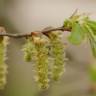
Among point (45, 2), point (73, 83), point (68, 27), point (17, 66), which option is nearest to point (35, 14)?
point (45, 2)

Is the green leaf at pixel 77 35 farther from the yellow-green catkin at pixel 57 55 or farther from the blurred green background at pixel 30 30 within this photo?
the blurred green background at pixel 30 30

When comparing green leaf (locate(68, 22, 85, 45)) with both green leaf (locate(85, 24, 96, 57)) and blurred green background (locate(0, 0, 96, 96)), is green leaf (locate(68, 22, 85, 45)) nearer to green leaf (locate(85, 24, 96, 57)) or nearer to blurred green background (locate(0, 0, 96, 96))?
green leaf (locate(85, 24, 96, 57))

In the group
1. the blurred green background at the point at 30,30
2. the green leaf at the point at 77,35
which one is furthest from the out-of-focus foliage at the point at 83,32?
the blurred green background at the point at 30,30

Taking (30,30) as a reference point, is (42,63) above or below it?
above

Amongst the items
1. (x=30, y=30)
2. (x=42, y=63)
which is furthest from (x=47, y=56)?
(x=30, y=30)

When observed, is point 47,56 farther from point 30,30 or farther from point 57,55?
point 30,30

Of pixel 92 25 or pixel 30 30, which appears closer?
pixel 92 25
